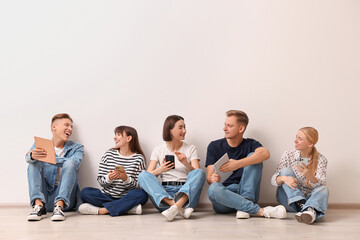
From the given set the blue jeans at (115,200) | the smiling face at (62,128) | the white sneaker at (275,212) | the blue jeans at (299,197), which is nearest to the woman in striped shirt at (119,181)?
the blue jeans at (115,200)

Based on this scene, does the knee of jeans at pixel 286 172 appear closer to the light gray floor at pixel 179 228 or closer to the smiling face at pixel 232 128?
the light gray floor at pixel 179 228

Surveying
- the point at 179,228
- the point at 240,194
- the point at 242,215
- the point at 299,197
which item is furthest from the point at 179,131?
the point at 299,197

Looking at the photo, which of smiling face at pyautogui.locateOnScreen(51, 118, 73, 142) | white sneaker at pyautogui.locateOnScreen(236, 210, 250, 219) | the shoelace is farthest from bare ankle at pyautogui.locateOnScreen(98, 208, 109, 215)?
white sneaker at pyautogui.locateOnScreen(236, 210, 250, 219)

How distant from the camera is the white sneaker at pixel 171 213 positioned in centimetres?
316

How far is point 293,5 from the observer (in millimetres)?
3936

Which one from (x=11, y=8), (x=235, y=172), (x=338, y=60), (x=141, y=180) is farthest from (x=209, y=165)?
(x=11, y=8)

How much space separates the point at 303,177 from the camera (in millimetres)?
3475

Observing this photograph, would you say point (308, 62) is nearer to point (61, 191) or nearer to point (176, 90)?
point (176, 90)

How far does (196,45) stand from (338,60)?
1.24 m

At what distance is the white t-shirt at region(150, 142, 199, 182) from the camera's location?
3697mm

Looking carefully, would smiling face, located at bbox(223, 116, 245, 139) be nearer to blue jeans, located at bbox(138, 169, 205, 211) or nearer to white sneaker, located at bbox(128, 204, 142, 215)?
blue jeans, located at bbox(138, 169, 205, 211)

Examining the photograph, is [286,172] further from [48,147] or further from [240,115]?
[48,147]

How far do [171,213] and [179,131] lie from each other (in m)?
0.78

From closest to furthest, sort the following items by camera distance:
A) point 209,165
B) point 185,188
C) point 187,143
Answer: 1. point 185,188
2. point 209,165
3. point 187,143
